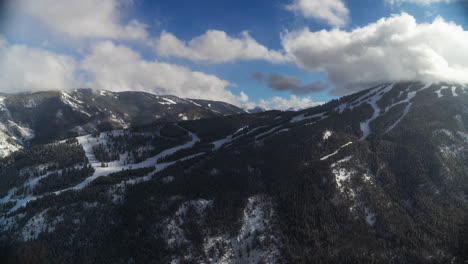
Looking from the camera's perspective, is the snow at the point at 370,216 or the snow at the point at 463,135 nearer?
the snow at the point at 370,216

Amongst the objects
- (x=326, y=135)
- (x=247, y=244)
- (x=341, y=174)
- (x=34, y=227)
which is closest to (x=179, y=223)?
(x=247, y=244)

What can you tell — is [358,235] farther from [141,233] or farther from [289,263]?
[141,233]

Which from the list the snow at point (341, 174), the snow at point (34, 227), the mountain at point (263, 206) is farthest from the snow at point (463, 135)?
the snow at point (34, 227)

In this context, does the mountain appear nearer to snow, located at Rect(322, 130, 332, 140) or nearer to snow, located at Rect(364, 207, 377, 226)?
snow, located at Rect(364, 207, 377, 226)

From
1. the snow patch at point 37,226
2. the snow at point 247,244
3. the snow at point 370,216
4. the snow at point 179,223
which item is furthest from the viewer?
the snow at point 370,216

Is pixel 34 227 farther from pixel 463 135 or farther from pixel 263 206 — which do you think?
pixel 463 135

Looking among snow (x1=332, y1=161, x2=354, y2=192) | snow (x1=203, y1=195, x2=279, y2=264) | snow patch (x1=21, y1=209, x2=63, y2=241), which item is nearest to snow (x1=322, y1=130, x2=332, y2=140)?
snow (x1=332, y1=161, x2=354, y2=192)

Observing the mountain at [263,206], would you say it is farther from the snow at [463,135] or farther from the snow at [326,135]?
the snow at [326,135]

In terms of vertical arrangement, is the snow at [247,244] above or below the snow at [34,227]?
below

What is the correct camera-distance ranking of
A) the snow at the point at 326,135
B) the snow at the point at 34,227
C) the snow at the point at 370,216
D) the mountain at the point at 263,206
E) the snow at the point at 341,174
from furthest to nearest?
1. the snow at the point at 326,135
2. the snow at the point at 341,174
3. the snow at the point at 370,216
4. the snow at the point at 34,227
5. the mountain at the point at 263,206

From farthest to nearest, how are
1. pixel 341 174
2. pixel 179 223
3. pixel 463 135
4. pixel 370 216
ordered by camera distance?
pixel 463 135 < pixel 341 174 < pixel 370 216 < pixel 179 223
